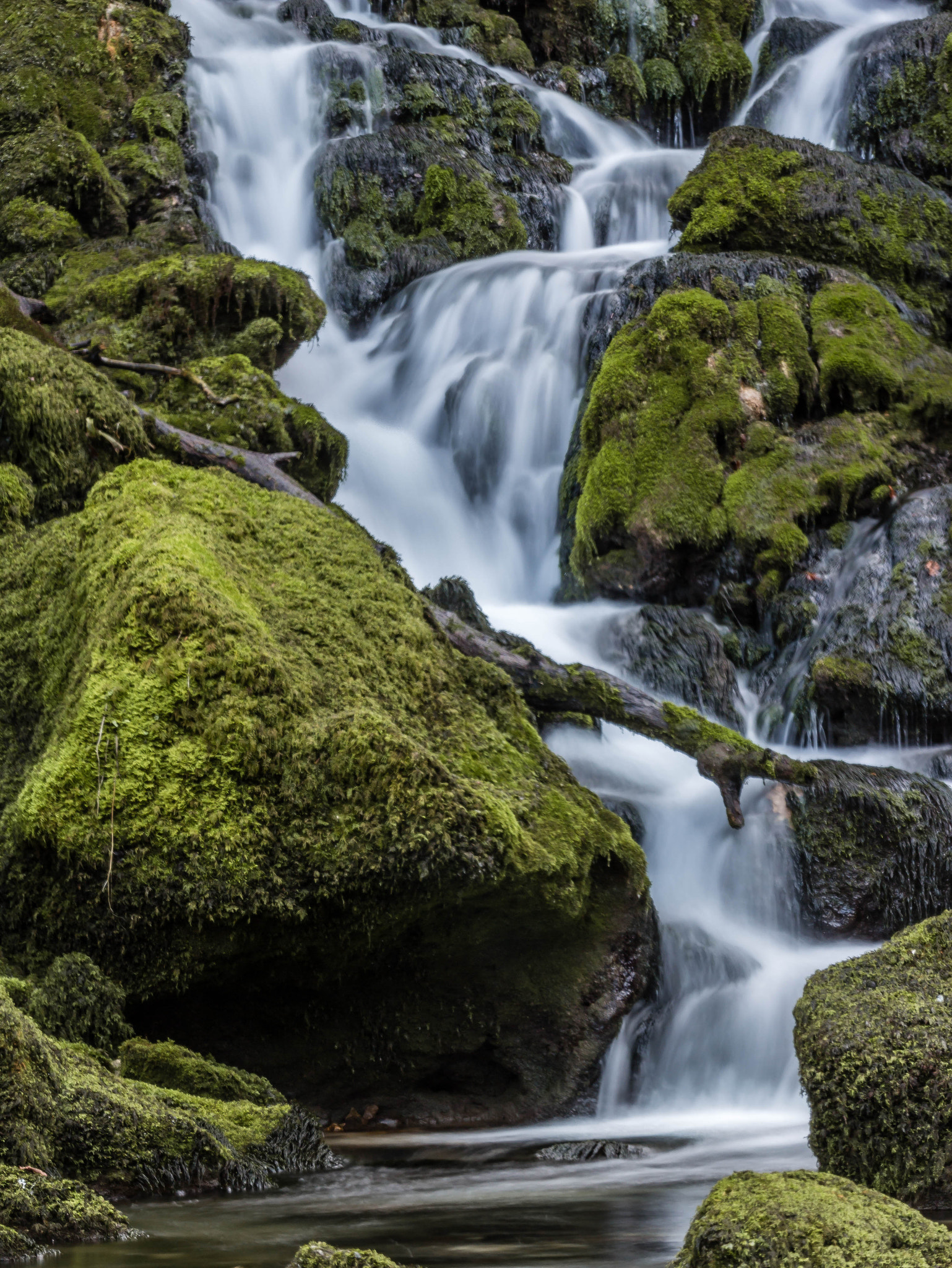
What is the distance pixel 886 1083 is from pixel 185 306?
376 inches

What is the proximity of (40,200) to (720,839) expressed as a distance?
1165 centimetres

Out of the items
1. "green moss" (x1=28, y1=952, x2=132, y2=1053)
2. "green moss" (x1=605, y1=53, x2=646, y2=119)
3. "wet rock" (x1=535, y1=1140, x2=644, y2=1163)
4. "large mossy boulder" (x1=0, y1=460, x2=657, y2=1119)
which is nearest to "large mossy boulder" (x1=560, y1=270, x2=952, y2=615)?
"large mossy boulder" (x1=0, y1=460, x2=657, y2=1119)

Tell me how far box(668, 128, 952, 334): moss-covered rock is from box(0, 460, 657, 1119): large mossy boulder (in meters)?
10.4

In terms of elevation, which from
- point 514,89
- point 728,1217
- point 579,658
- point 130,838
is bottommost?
point 579,658

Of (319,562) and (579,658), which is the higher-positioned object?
(319,562)

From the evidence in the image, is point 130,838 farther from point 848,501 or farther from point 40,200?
point 40,200

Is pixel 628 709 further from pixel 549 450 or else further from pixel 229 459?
pixel 549 450

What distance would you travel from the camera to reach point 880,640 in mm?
9281

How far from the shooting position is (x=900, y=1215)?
2.30m

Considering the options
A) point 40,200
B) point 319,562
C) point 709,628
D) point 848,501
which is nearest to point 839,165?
point 848,501

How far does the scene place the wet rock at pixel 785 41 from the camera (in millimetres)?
22125

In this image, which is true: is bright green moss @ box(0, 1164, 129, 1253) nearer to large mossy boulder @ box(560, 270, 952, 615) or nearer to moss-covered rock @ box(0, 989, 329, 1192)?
moss-covered rock @ box(0, 989, 329, 1192)

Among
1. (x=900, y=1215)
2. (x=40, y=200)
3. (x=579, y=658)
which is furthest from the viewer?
(x=40, y=200)

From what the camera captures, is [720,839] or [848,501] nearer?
[720,839]
